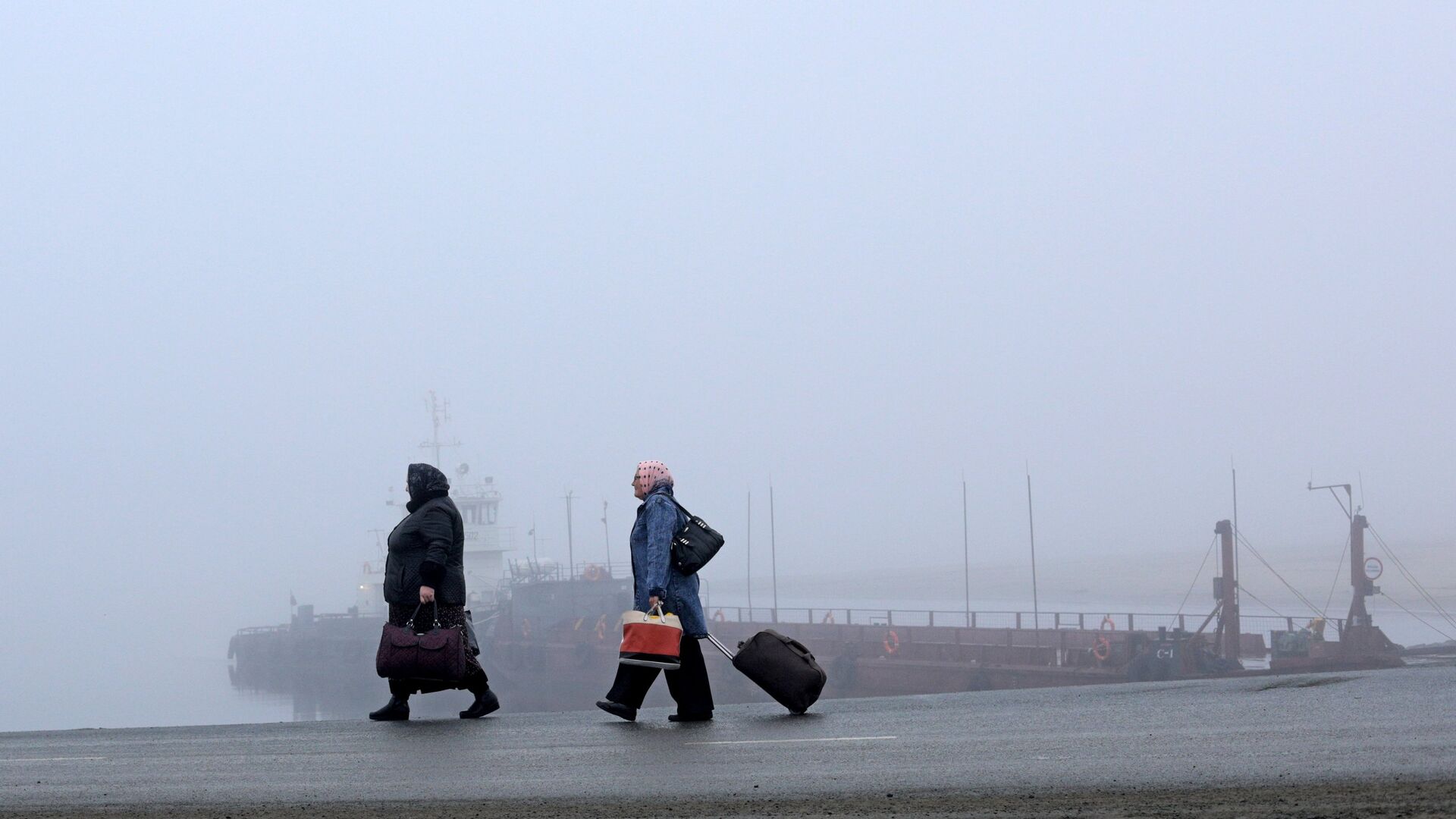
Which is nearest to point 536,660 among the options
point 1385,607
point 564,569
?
point 564,569

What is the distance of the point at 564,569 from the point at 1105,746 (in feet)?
188

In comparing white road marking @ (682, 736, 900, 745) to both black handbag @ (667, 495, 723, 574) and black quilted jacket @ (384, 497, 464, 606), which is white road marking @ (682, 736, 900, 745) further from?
black quilted jacket @ (384, 497, 464, 606)

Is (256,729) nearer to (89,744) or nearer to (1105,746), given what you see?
(89,744)

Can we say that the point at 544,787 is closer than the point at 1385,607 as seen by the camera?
Yes

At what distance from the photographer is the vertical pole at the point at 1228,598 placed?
32719mm

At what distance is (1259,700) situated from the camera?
Answer: 29.8 feet

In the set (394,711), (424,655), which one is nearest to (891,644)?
(394,711)

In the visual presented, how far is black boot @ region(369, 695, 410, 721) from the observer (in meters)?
9.45

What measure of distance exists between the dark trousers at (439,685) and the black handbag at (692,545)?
1511mm

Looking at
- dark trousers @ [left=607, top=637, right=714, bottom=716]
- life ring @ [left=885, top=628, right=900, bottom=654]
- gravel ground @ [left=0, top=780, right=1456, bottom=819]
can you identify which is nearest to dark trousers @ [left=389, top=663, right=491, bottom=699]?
dark trousers @ [left=607, top=637, right=714, bottom=716]

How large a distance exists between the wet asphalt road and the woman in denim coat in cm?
16

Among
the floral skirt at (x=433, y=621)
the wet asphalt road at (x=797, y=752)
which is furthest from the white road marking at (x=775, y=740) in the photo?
the floral skirt at (x=433, y=621)

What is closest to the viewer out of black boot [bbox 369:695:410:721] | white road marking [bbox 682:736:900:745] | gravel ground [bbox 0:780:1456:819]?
gravel ground [bbox 0:780:1456:819]

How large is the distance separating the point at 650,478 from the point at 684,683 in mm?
1293
